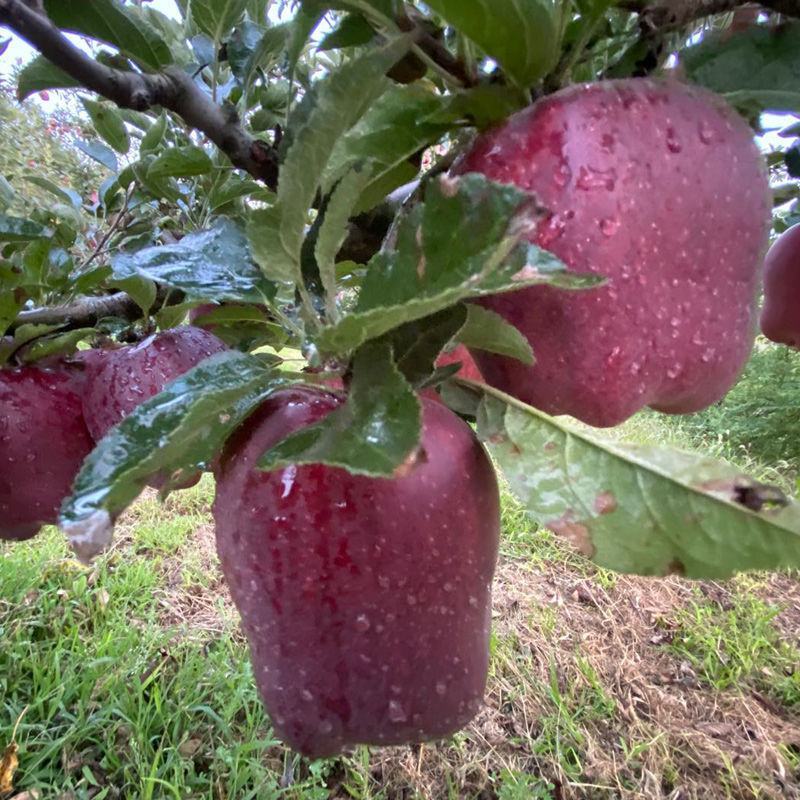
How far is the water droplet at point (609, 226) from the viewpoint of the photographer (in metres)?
0.32

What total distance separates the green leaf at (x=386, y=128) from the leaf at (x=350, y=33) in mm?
117

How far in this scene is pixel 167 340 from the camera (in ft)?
2.22

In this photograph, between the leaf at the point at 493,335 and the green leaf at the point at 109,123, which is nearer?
the leaf at the point at 493,335

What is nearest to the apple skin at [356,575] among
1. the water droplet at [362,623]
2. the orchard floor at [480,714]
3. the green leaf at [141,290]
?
the water droplet at [362,623]

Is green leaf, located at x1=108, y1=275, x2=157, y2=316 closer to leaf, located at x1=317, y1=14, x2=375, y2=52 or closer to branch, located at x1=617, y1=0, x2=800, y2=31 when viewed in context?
leaf, located at x1=317, y1=14, x2=375, y2=52

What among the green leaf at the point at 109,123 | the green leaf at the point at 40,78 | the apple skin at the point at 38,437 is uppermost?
the green leaf at the point at 40,78

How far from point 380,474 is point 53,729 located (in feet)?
5.04

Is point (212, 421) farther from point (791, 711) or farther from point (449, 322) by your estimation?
point (791, 711)

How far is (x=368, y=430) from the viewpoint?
0.95 feet

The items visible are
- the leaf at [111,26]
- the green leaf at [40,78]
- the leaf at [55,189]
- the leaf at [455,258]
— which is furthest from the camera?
the leaf at [55,189]

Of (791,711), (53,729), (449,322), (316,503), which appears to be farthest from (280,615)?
(791,711)

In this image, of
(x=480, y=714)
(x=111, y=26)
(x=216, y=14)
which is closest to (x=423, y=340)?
(x=111, y=26)

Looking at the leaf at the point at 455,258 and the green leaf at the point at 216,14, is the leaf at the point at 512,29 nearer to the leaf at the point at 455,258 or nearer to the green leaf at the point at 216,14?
the leaf at the point at 455,258

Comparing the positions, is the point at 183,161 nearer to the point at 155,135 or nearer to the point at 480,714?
the point at 155,135
